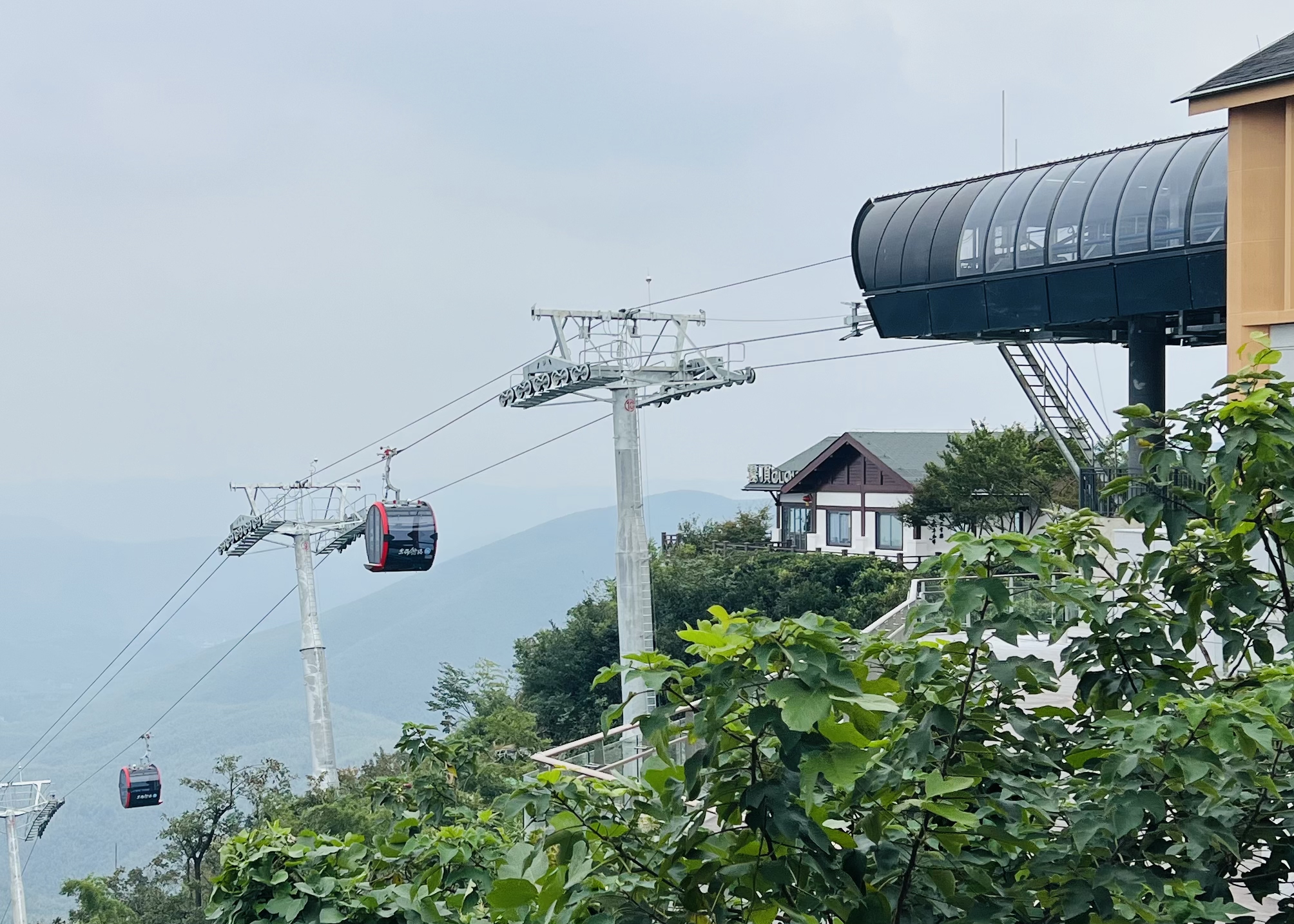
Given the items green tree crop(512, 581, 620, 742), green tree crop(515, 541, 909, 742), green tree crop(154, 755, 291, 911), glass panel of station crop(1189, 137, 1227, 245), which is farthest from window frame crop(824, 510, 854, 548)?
glass panel of station crop(1189, 137, 1227, 245)

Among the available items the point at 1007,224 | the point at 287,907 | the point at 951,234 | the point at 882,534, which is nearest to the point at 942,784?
the point at 287,907

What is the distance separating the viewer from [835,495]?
166ft

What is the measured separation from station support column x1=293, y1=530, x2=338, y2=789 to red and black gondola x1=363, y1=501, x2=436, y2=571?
4170mm

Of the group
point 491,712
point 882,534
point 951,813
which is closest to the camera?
point 951,813

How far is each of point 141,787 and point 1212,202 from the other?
40.6 m

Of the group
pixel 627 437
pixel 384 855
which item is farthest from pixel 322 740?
pixel 384 855

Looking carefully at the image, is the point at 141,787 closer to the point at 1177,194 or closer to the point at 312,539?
the point at 312,539

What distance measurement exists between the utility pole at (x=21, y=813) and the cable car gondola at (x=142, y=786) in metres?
2.43

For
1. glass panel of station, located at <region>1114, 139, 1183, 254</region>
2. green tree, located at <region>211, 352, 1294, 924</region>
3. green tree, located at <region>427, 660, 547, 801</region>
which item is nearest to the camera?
green tree, located at <region>211, 352, 1294, 924</region>

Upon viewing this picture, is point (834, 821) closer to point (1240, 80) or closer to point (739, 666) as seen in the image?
point (739, 666)

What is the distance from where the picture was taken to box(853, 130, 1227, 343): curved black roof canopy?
57.0ft

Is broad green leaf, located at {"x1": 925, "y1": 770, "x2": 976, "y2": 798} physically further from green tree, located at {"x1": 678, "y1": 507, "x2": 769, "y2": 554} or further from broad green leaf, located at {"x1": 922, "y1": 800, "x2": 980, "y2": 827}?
green tree, located at {"x1": 678, "y1": 507, "x2": 769, "y2": 554}

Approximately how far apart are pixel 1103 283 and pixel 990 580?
16.9 metres

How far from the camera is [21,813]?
4512 centimetres
